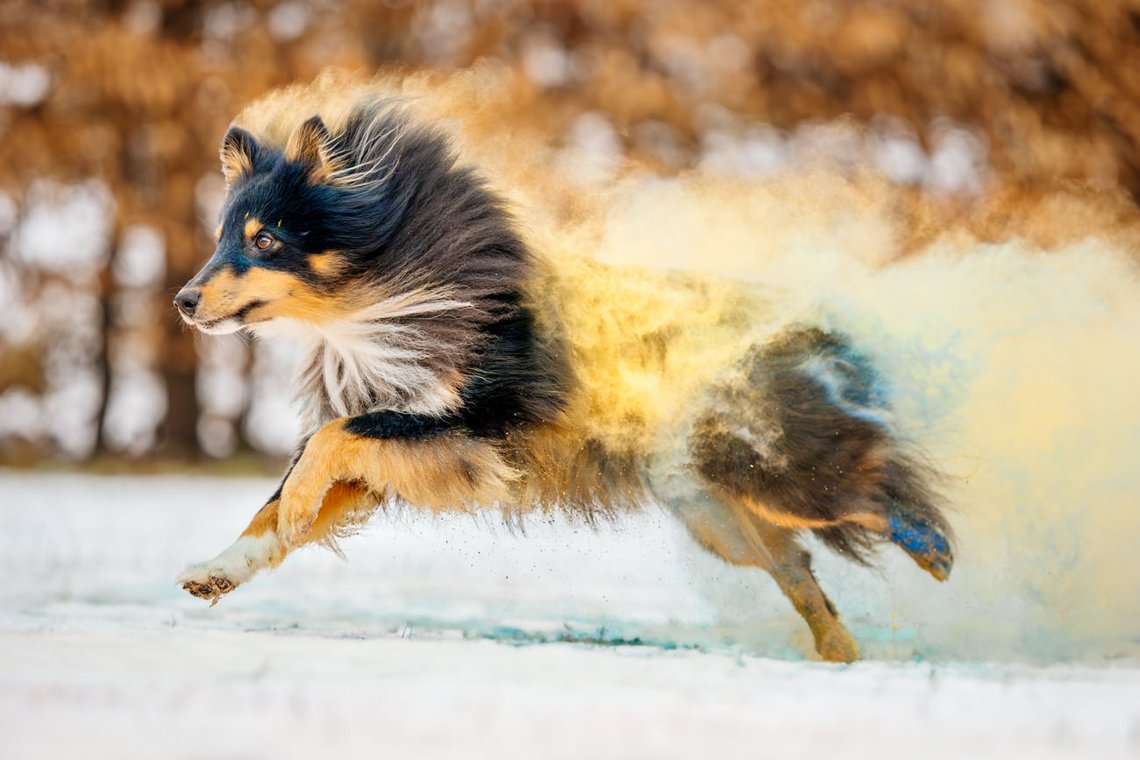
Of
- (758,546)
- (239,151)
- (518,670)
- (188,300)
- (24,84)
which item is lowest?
(518,670)

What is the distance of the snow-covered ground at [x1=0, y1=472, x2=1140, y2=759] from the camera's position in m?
2.56

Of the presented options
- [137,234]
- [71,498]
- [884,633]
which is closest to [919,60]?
[137,234]

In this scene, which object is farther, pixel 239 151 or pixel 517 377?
pixel 239 151

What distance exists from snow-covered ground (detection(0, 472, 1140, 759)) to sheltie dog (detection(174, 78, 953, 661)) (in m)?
0.27

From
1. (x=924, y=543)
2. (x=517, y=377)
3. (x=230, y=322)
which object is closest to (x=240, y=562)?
(x=230, y=322)

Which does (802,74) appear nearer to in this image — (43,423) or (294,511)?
(43,423)

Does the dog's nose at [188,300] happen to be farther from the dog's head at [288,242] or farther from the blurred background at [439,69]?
the blurred background at [439,69]

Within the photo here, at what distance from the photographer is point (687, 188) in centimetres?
536

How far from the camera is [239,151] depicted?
4566mm

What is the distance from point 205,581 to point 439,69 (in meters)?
11.6

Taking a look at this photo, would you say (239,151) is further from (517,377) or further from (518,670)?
(518,670)

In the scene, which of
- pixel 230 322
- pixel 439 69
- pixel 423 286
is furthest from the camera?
pixel 439 69

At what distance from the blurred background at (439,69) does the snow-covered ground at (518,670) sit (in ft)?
30.7

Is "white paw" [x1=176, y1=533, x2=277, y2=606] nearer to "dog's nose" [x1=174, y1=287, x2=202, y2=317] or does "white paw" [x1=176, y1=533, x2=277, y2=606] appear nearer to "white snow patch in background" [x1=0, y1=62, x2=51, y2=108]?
"dog's nose" [x1=174, y1=287, x2=202, y2=317]
